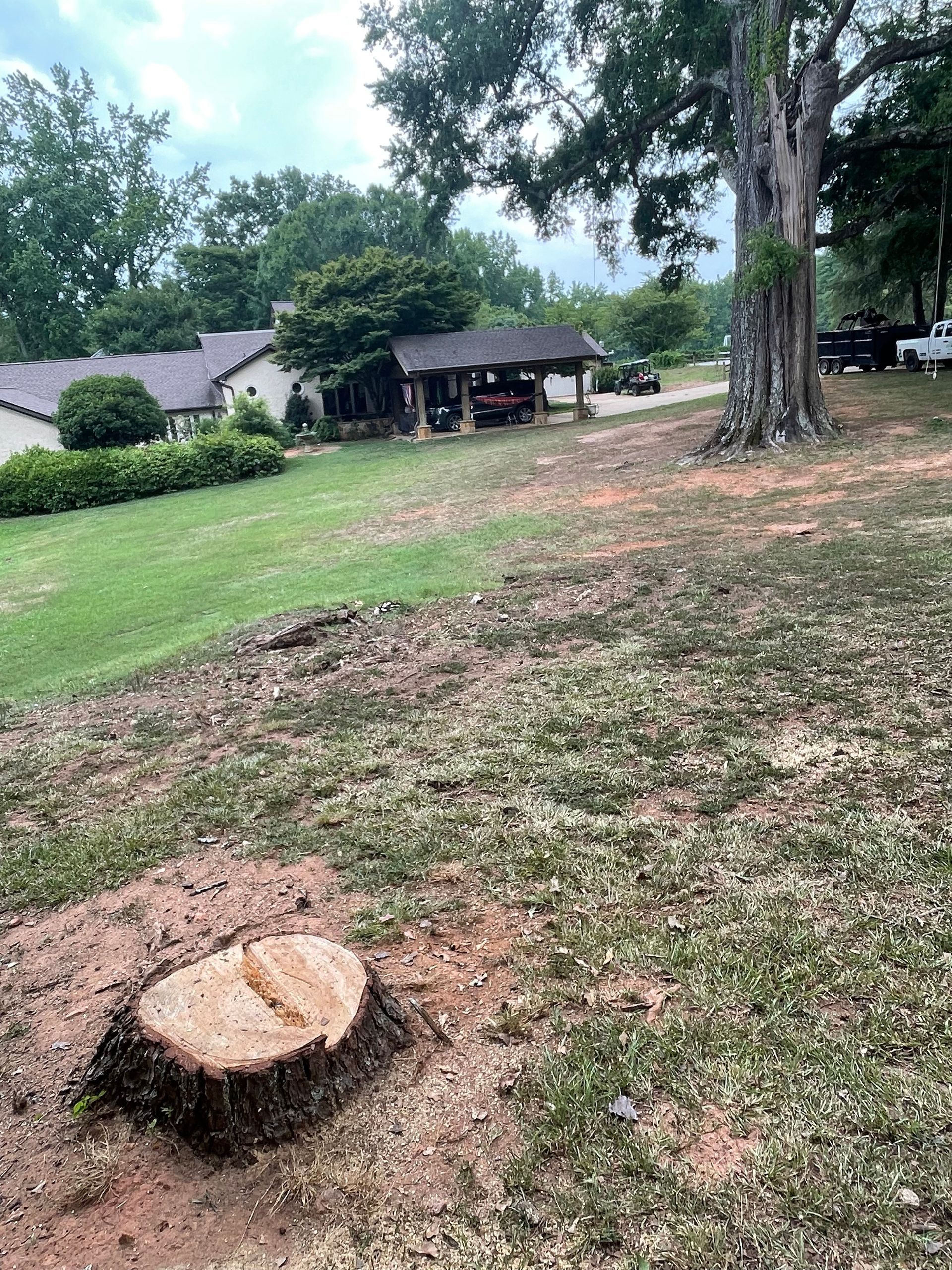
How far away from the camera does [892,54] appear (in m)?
14.2

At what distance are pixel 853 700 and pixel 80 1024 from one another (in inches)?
158

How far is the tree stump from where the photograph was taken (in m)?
1.89

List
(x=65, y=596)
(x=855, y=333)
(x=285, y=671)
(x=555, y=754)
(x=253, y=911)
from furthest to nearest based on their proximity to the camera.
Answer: (x=855, y=333)
(x=65, y=596)
(x=285, y=671)
(x=555, y=754)
(x=253, y=911)

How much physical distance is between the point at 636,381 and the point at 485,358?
12602mm

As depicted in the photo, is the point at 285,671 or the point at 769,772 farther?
the point at 285,671

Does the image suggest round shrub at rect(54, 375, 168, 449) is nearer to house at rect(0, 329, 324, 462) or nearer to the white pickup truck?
house at rect(0, 329, 324, 462)

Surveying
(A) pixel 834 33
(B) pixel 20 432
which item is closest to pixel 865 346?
(A) pixel 834 33

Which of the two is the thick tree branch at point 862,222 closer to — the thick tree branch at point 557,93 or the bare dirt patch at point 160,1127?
the thick tree branch at point 557,93

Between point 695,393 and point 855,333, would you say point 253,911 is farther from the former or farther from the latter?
point 695,393

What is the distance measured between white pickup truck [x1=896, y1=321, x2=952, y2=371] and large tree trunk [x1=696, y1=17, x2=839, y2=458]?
8.93m

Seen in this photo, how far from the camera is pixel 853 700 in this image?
423cm

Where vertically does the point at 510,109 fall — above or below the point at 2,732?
above

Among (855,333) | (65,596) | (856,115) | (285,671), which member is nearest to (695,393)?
(855,333)

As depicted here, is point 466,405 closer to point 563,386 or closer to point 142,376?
point 142,376
